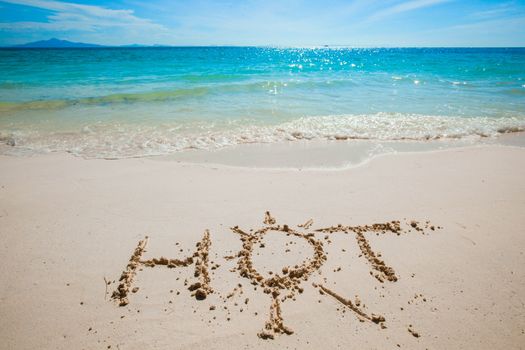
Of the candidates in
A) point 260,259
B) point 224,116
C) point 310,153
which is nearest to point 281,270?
point 260,259

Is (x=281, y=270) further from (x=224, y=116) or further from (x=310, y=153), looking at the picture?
(x=224, y=116)

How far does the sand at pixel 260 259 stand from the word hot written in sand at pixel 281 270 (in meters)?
0.02

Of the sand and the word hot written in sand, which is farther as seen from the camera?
the word hot written in sand

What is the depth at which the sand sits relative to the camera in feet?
8.87

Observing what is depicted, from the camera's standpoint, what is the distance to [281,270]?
11.3 ft

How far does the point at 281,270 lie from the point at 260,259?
0.30m

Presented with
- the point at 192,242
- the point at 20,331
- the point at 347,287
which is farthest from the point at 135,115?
the point at 347,287

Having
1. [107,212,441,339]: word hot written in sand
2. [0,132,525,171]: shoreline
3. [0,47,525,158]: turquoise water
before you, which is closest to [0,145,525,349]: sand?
[107,212,441,339]: word hot written in sand

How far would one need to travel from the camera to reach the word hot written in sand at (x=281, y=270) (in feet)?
9.57

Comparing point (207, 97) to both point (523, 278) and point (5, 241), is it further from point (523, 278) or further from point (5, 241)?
point (523, 278)

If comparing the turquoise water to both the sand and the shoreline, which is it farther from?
the sand

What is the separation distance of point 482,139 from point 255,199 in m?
7.46

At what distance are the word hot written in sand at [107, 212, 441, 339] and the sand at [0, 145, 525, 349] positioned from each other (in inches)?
0.6

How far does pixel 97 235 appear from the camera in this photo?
12.9ft
